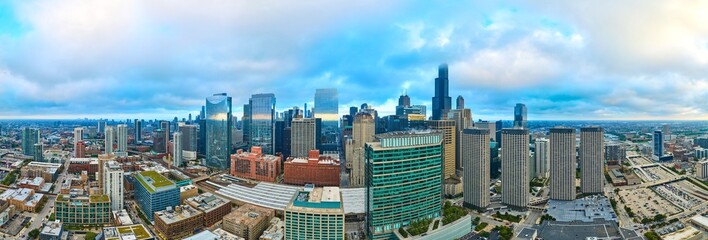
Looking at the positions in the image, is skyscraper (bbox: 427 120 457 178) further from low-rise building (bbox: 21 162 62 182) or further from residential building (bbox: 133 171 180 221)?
low-rise building (bbox: 21 162 62 182)

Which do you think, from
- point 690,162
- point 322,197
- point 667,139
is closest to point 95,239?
point 322,197

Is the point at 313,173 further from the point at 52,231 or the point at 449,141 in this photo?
the point at 52,231

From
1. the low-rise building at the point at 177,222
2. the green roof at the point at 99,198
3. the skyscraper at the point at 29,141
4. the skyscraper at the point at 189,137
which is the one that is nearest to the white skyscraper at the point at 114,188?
the green roof at the point at 99,198

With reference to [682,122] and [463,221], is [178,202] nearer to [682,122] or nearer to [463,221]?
[463,221]

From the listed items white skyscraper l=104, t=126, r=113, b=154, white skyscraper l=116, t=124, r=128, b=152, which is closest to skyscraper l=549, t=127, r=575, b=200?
white skyscraper l=104, t=126, r=113, b=154

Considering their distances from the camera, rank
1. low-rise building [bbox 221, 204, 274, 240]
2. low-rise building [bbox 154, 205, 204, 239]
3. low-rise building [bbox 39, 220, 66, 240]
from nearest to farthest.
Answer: low-rise building [bbox 39, 220, 66, 240] → low-rise building [bbox 221, 204, 274, 240] → low-rise building [bbox 154, 205, 204, 239]

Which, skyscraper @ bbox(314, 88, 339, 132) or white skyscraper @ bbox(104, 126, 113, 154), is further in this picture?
skyscraper @ bbox(314, 88, 339, 132)

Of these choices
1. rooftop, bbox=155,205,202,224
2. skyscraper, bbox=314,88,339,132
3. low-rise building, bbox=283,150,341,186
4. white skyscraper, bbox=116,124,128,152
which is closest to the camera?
rooftop, bbox=155,205,202,224
